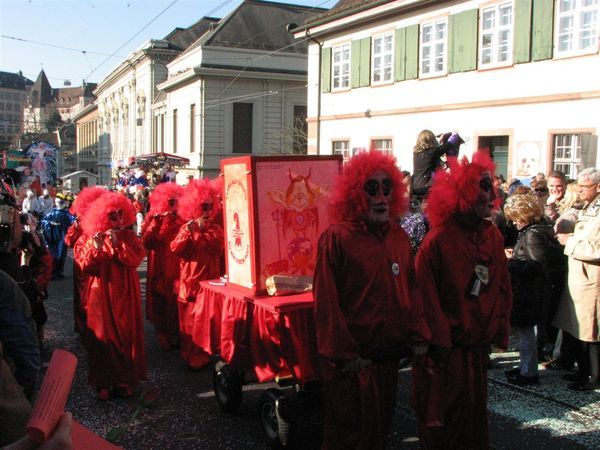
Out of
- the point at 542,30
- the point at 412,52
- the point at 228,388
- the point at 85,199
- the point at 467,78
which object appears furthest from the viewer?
the point at 412,52

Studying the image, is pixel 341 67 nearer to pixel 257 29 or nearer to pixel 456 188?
pixel 257 29

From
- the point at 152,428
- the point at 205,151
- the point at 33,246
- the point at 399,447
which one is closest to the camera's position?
the point at 399,447

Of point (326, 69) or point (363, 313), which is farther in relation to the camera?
point (326, 69)

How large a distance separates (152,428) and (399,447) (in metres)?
1.87

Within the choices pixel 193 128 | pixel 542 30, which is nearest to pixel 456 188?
pixel 542 30

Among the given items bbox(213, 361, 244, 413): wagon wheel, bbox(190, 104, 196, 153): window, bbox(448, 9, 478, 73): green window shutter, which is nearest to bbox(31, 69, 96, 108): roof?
bbox(190, 104, 196, 153): window

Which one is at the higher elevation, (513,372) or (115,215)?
(115,215)

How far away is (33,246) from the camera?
5.32 metres

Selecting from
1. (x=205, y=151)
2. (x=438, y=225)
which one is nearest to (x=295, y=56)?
(x=205, y=151)

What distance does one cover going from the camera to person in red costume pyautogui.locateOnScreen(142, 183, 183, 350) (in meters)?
7.05

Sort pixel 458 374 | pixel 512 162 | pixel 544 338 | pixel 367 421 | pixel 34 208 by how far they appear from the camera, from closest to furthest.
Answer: pixel 367 421 < pixel 458 374 < pixel 544 338 < pixel 34 208 < pixel 512 162

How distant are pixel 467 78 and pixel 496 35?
139 centimetres

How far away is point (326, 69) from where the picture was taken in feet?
74.2

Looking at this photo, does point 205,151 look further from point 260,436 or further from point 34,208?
point 260,436
